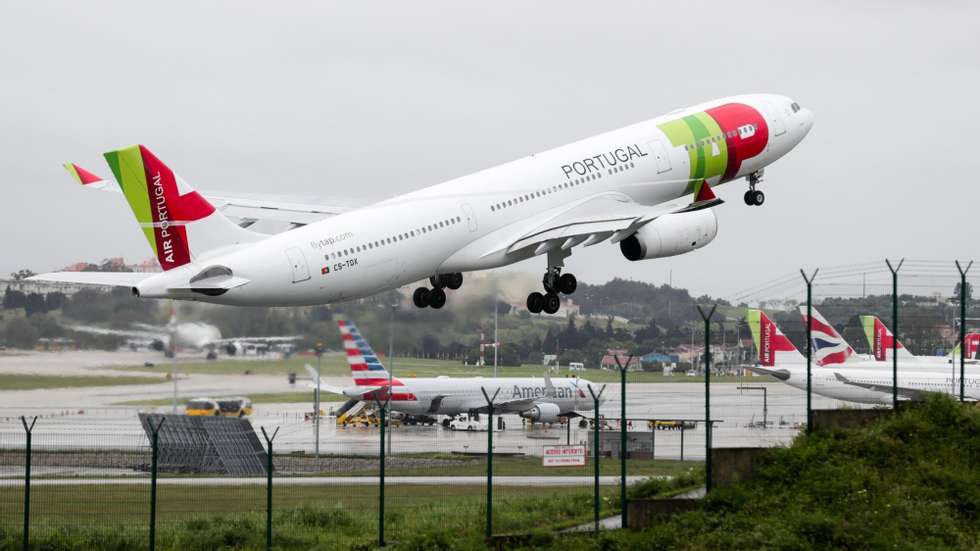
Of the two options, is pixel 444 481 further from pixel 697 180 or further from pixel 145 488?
pixel 697 180

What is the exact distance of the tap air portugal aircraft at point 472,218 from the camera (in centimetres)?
3825

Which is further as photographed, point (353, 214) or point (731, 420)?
point (731, 420)

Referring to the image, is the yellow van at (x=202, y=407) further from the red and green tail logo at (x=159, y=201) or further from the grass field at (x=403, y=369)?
the red and green tail logo at (x=159, y=201)

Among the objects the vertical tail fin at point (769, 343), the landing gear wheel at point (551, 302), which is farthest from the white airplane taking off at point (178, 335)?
the vertical tail fin at point (769, 343)

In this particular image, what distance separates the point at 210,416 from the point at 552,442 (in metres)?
21.9

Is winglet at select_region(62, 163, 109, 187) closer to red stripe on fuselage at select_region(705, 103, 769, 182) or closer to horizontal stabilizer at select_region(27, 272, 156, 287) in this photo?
horizontal stabilizer at select_region(27, 272, 156, 287)

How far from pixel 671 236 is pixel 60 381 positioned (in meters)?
21.4

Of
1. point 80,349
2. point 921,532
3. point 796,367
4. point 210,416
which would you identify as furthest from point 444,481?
point 921,532

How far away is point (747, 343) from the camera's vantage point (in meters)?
48.8

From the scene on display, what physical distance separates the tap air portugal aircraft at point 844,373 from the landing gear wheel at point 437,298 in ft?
33.6

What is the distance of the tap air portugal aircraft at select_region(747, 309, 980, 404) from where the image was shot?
142ft

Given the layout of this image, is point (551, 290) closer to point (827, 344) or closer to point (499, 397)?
point (827, 344)

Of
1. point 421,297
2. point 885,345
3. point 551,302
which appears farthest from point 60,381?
point 885,345

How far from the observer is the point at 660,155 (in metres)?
50.8
